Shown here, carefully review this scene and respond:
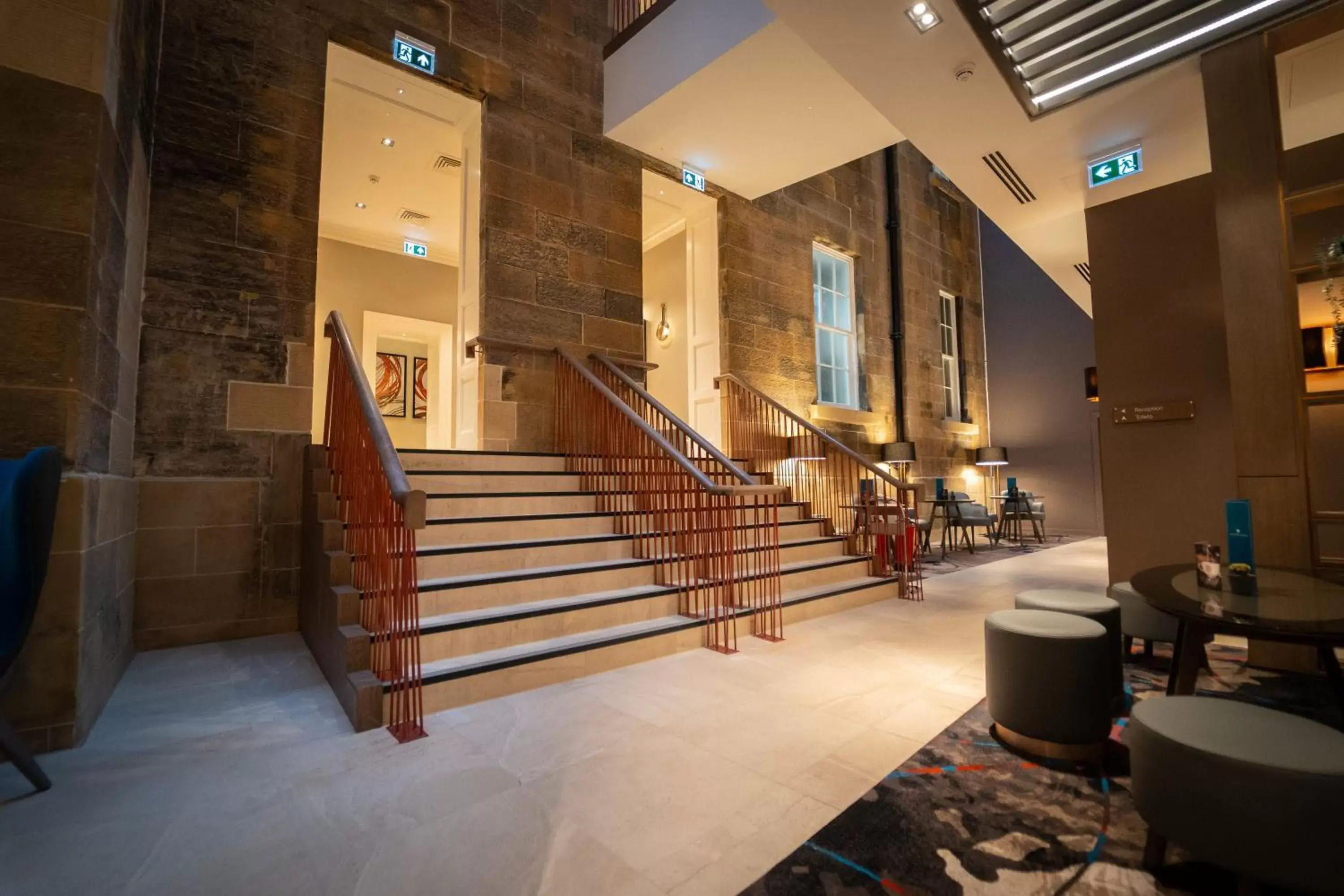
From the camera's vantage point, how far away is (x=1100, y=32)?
11.1 ft

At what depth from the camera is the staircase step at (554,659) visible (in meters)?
2.64

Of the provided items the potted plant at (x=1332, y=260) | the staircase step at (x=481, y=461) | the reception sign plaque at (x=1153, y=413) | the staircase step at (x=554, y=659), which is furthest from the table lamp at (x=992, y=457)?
the staircase step at (x=481, y=461)

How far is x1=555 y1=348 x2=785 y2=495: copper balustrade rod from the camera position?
133 inches

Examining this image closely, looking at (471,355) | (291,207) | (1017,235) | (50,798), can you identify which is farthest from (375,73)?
(1017,235)

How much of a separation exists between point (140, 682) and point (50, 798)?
1253mm

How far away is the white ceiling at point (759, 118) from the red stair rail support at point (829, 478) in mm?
2451

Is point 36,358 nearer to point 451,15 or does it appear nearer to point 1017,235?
point 451,15

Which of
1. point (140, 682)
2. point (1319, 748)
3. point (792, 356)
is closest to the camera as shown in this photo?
point (1319, 748)

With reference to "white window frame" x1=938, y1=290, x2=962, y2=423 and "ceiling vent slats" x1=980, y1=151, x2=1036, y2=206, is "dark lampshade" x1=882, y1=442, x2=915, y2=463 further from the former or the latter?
"ceiling vent slats" x1=980, y1=151, x2=1036, y2=206

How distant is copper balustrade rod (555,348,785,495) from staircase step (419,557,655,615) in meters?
0.79

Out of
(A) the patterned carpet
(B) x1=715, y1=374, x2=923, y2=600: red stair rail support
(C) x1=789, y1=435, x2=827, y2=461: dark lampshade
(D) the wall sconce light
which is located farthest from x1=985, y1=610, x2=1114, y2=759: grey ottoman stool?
(D) the wall sconce light

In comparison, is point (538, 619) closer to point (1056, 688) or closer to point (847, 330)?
point (1056, 688)

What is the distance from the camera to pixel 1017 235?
239 inches

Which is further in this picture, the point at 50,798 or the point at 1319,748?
the point at 50,798
